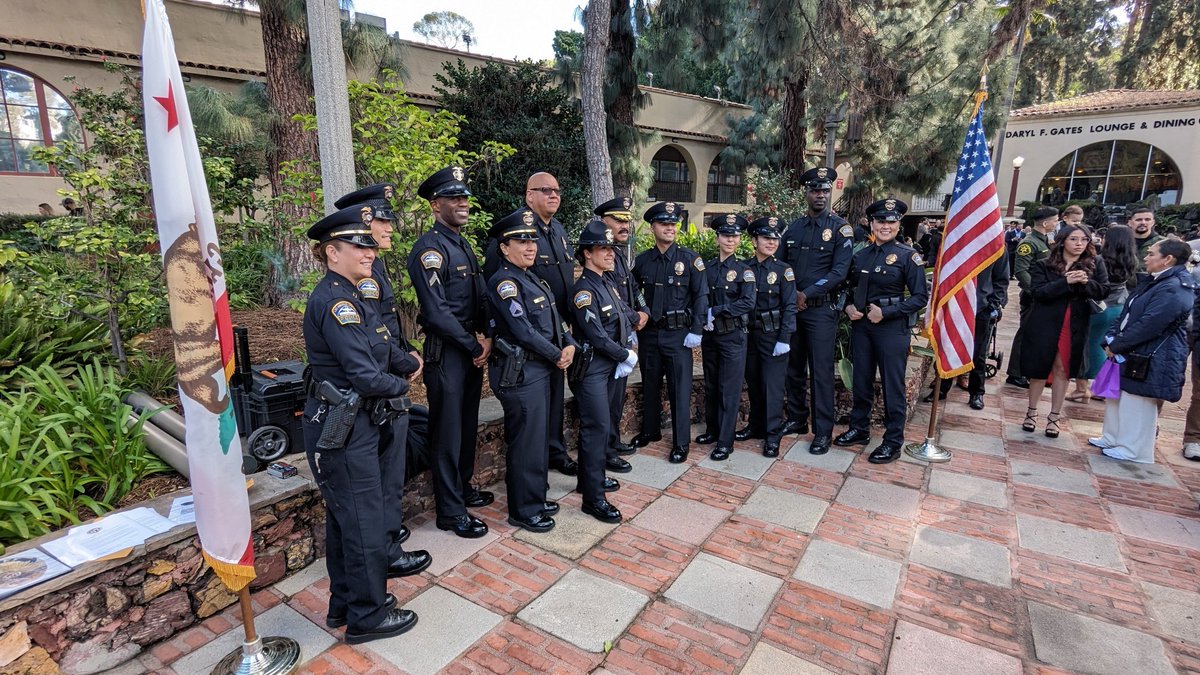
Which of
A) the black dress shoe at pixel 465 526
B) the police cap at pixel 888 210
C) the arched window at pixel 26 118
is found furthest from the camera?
the arched window at pixel 26 118

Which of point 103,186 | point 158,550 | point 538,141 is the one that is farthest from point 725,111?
point 158,550

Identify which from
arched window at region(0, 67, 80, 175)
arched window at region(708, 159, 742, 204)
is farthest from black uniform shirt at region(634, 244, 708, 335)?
arched window at region(708, 159, 742, 204)

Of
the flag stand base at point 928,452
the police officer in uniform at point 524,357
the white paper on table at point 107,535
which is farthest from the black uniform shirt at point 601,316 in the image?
the flag stand base at point 928,452

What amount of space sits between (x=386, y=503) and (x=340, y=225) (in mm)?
1409

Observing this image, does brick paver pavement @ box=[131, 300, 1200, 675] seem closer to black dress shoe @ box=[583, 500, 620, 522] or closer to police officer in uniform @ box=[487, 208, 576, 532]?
black dress shoe @ box=[583, 500, 620, 522]

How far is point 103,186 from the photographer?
4.09 metres

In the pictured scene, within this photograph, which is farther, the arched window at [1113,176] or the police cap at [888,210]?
the arched window at [1113,176]

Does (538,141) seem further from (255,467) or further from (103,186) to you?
(255,467)

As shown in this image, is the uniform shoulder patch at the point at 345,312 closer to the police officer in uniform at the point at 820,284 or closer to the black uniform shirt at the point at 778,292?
the black uniform shirt at the point at 778,292

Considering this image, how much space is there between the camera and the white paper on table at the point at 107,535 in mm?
2556

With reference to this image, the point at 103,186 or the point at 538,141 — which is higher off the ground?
the point at 538,141

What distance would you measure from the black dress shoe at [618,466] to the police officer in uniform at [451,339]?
1.27 m

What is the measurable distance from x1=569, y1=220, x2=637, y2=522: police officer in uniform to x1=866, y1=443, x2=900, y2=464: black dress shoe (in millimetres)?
2439

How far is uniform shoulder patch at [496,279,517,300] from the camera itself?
3578mm
